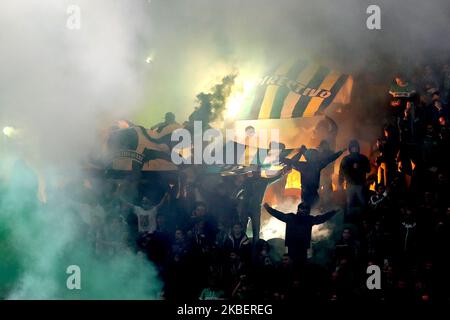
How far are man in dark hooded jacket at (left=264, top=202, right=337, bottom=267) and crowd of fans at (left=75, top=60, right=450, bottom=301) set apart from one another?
0.46ft

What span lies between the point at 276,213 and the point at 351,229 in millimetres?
952

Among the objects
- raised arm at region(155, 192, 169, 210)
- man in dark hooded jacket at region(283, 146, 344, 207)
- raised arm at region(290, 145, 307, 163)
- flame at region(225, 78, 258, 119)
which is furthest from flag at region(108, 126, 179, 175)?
man in dark hooded jacket at region(283, 146, 344, 207)

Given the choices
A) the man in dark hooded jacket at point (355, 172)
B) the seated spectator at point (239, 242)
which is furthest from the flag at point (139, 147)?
the man in dark hooded jacket at point (355, 172)

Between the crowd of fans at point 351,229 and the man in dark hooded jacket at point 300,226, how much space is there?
0.14m

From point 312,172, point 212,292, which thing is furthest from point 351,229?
point 212,292

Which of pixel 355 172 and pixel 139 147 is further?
pixel 139 147

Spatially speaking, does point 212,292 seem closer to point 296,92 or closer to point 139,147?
point 139,147

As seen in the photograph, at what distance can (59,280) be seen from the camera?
28.1 feet

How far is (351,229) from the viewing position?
27.6 ft

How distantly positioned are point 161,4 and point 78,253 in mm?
3419

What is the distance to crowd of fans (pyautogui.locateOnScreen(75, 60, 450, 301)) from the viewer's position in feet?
27.1

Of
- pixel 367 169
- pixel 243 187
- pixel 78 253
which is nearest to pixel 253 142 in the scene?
pixel 243 187

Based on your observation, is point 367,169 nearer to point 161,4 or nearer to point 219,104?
point 219,104
